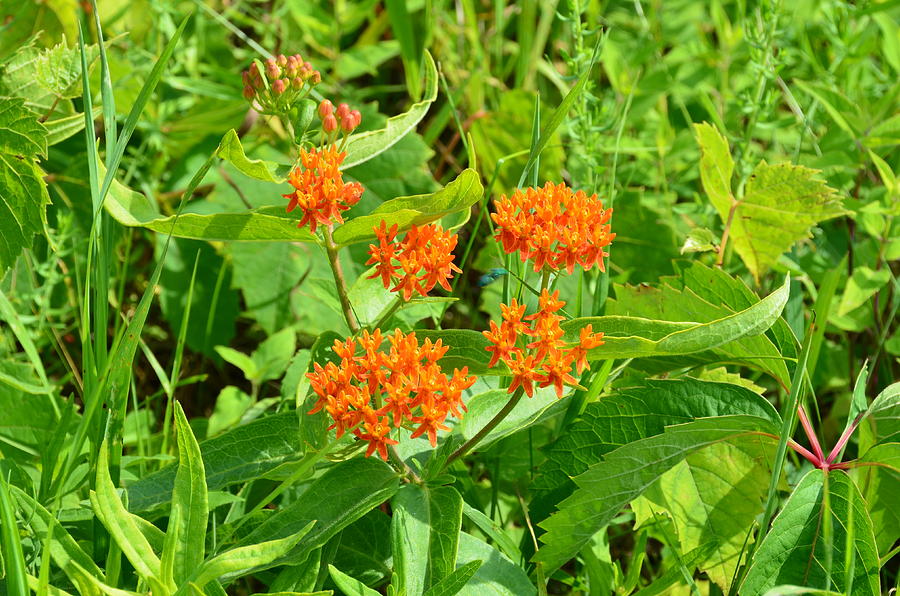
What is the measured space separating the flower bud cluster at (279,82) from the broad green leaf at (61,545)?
0.92 metres

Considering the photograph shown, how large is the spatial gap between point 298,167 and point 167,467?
71 centimetres

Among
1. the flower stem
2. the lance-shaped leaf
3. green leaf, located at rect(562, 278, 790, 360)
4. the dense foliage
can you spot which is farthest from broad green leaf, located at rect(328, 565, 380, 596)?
the lance-shaped leaf

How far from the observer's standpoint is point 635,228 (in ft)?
10.5

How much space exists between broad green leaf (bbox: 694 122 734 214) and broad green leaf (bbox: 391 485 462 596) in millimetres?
1354

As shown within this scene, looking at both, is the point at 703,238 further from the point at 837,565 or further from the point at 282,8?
the point at 282,8

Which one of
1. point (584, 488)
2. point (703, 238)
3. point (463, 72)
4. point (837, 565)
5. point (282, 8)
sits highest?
point (282, 8)

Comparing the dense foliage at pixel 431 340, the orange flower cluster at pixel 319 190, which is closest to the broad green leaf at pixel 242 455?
the dense foliage at pixel 431 340

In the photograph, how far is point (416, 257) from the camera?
173cm

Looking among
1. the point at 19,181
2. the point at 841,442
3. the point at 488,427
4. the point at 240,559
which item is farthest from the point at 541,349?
the point at 19,181

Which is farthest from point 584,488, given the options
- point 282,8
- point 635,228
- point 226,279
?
point 282,8

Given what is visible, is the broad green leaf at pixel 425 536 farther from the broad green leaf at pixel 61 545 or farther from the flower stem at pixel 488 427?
the broad green leaf at pixel 61 545

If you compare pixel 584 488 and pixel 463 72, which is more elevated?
pixel 463 72

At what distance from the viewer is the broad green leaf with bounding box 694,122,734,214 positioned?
8.52 ft

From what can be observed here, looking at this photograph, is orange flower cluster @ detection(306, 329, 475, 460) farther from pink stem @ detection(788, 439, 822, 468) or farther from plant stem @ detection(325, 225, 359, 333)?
pink stem @ detection(788, 439, 822, 468)
